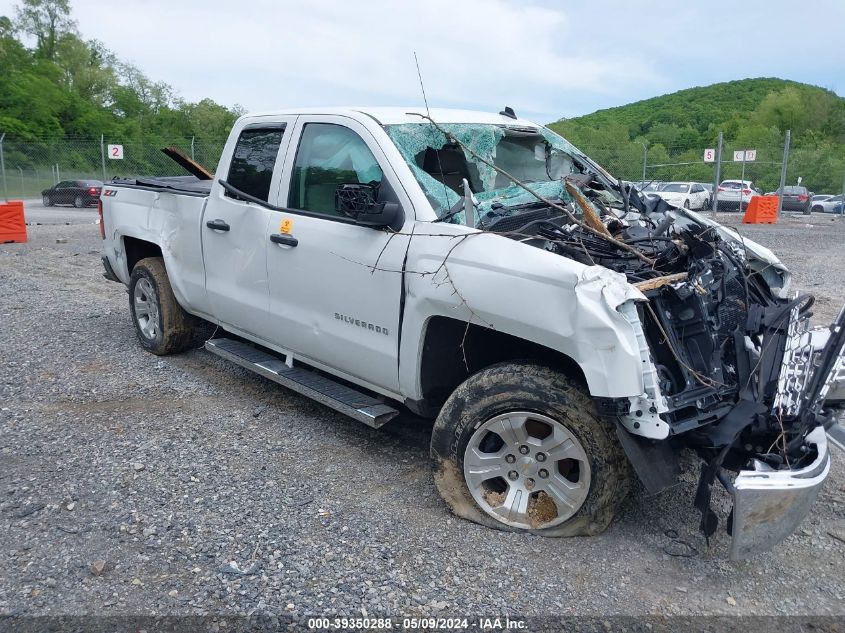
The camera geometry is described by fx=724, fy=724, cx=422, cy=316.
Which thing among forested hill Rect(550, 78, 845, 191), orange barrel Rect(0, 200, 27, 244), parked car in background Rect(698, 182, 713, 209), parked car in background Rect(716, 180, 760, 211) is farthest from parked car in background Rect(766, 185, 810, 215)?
orange barrel Rect(0, 200, 27, 244)

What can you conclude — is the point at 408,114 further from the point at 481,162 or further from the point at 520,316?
the point at 520,316

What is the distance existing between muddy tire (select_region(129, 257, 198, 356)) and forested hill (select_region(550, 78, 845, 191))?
2011 centimetres

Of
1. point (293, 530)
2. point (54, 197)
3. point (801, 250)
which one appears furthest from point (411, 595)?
point (54, 197)

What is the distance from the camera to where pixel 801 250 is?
14.0m

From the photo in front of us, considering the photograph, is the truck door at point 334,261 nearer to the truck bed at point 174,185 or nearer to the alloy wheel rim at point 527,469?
the alloy wheel rim at point 527,469

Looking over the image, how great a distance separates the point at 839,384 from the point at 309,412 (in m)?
3.21

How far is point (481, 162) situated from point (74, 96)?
52406 mm

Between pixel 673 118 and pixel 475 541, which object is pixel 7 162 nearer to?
pixel 475 541

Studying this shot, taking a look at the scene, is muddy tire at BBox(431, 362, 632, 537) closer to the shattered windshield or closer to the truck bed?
the shattered windshield

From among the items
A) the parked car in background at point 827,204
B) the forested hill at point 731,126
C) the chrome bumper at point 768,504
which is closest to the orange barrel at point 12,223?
the chrome bumper at point 768,504

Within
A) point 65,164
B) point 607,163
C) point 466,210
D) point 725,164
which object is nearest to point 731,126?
point 725,164

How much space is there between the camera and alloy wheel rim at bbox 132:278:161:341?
606 cm

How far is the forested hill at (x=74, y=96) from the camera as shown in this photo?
1761 inches

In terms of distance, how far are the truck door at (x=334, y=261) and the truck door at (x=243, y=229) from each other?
0.13 metres
